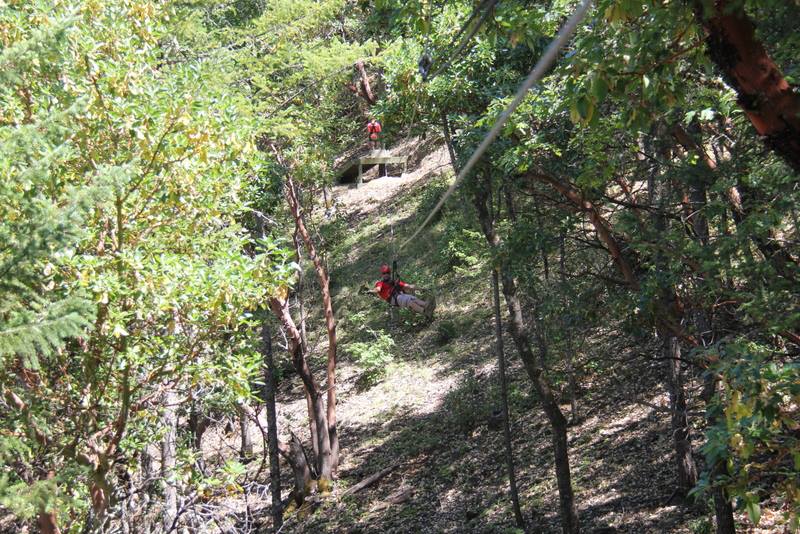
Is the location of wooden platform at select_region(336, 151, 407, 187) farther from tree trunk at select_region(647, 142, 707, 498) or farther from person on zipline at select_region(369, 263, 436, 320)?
tree trunk at select_region(647, 142, 707, 498)

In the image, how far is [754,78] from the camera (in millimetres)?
2535

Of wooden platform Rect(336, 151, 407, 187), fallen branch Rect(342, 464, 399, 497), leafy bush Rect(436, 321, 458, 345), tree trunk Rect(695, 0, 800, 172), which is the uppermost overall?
wooden platform Rect(336, 151, 407, 187)

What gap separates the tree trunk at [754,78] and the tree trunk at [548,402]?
21.7 feet

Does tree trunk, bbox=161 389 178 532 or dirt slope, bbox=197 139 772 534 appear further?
dirt slope, bbox=197 139 772 534

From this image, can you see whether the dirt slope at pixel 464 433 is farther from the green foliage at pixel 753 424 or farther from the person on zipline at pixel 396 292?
the green foliage at pixel 753 424

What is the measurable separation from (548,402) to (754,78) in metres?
7.61

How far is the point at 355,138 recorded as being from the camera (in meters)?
33.1

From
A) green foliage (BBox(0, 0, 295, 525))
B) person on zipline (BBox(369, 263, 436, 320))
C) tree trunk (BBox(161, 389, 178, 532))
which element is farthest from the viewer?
person on zipline (BBox(369, 263, 436, 320))

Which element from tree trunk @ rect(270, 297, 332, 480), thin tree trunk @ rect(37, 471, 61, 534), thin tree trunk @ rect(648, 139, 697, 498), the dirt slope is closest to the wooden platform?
the dirt slope

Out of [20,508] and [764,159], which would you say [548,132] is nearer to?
[764,159]

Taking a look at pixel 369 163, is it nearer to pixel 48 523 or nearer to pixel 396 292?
pixel 396 292

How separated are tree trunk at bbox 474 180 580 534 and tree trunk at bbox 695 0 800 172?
663 cm

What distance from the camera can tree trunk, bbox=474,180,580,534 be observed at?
9.52m

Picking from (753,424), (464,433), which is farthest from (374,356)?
(753,424)
